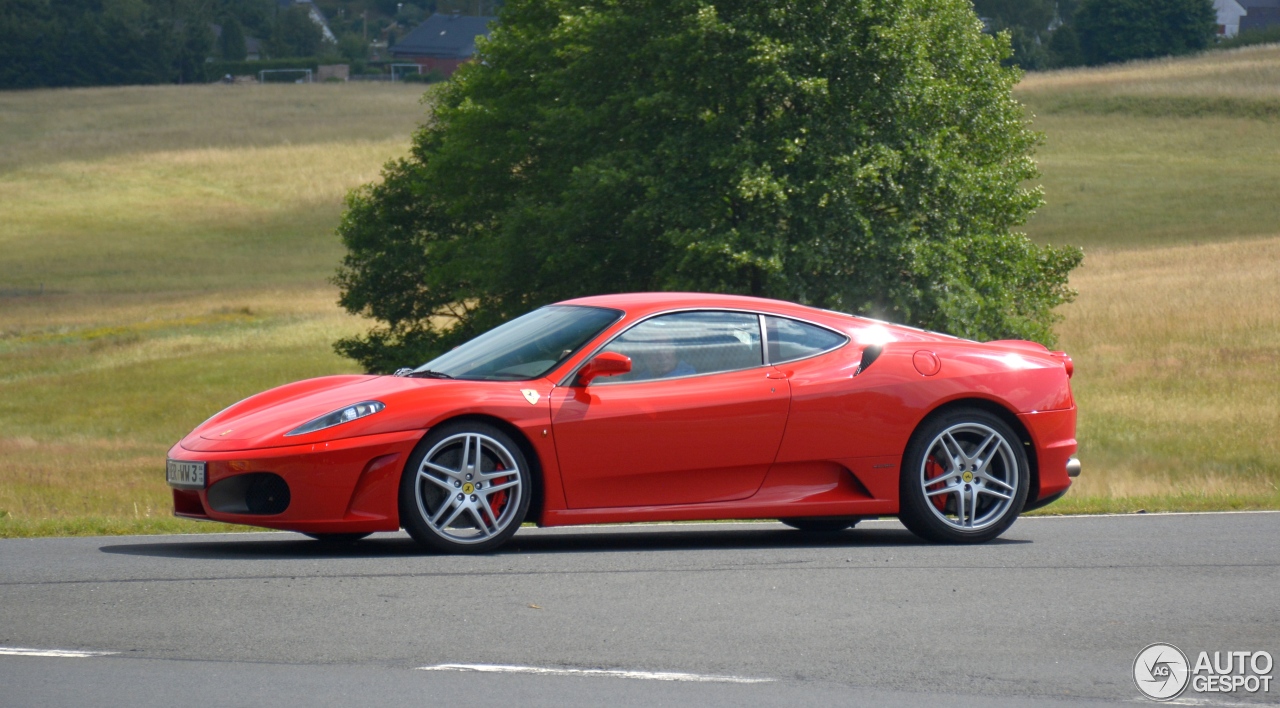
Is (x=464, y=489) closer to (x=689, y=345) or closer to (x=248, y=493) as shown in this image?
(x=248, y=493)

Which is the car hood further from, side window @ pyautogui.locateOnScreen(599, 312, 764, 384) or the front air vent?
side window @ pyautogui.locateOnScreen(599, 312, 764, 384)

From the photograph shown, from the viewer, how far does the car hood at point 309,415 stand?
24.4ft

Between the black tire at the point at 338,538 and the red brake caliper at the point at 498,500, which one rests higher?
the red brake caliper at the point at 498,500

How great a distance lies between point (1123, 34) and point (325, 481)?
4332 inches

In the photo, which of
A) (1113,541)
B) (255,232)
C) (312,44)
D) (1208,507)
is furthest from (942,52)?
(312,44)

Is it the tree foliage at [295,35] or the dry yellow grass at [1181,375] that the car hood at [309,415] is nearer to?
the dry yellow grass at [1181,375]

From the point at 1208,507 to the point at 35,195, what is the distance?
7069cm

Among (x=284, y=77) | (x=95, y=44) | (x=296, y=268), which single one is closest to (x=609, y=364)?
(x=296, y=268)

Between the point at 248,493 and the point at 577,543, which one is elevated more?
the point at 248,493

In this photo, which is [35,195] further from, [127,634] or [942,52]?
[127,634]

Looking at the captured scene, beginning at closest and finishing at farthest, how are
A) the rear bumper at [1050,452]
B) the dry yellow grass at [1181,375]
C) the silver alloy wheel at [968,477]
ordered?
the silver alloy wheel at [968,477]
the rear bumper at [1050,452]
the dry yellow grass at [1181,375]

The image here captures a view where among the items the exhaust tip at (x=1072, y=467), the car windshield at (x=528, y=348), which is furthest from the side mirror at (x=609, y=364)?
the exhaust tip at (x=1072, y=467)

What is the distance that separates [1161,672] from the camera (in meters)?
5.39

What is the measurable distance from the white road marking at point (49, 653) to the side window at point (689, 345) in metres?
3.08
